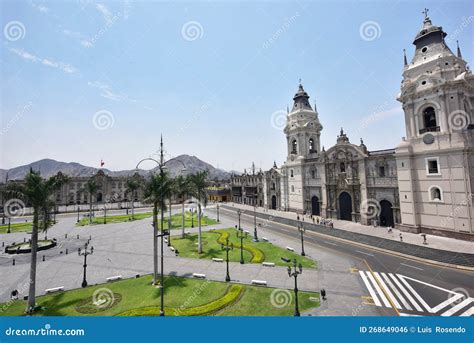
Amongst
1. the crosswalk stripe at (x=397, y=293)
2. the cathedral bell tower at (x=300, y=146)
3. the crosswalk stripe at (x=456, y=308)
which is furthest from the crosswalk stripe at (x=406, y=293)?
the cathedral bell tower at (x=300, y=146)

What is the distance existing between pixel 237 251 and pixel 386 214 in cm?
2868

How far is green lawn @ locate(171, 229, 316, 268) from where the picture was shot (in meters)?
26.1

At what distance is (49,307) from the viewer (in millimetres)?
16844

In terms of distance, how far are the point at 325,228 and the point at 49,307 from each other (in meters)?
38.2

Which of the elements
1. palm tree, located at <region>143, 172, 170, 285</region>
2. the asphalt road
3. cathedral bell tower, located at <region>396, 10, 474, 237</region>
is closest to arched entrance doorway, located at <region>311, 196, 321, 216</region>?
cathedral bell tower, located at <region>396, 10, 474, 237</region>

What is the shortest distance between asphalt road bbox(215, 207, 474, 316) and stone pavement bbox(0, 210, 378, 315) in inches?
53.7

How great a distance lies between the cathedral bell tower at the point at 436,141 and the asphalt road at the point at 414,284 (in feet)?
37.9

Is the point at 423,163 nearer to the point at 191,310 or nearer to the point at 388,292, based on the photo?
the point at 388,292

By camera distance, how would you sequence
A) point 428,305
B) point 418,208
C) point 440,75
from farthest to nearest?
point 418,208 < point 440,75 < point 428,305

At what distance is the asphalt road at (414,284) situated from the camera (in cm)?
1582

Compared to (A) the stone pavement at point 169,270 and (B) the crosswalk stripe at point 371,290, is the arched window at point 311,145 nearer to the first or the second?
(A) the stone pavement at point 169,270

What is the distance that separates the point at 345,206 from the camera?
153ft

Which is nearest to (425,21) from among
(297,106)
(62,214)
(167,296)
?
(297,106)

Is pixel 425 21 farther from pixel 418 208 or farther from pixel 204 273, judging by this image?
pixel 204 273
